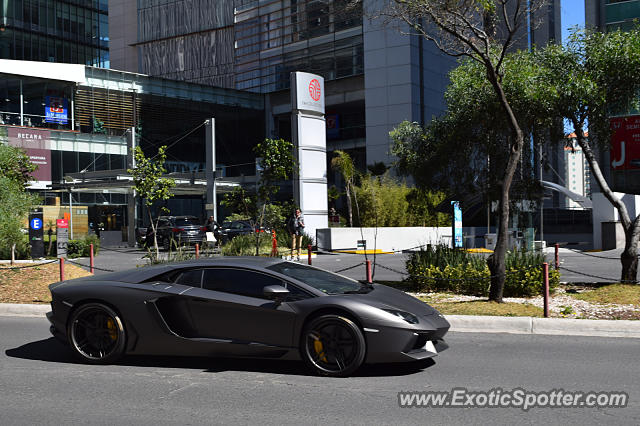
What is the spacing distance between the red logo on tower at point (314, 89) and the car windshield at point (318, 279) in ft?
82.3

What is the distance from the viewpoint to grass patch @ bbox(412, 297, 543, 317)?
33.4 ft

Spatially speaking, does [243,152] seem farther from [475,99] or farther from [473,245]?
[475,99]

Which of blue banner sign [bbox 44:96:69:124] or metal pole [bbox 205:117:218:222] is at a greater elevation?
blue banner sign [bbox 44:96:69:124]

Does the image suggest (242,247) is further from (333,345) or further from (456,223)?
(333,345)

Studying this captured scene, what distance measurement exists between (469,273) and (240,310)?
24.7 feet

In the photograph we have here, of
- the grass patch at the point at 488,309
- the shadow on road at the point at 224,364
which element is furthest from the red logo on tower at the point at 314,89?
the shadow on road at the point at 224,364

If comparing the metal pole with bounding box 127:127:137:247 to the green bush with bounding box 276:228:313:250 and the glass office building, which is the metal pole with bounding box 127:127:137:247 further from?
the glass office building

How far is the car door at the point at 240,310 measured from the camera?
668 cm

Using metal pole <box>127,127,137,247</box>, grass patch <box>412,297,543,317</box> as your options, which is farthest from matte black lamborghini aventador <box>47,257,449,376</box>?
metal pole <box>127,127,137,247</box>

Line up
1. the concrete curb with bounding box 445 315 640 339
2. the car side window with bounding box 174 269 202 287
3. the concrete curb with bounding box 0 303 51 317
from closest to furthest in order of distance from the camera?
the car side window with bounding box 174 269 202 287
the concrete curb with bounding box 445 315 640 339
the concrete curb with bounding box 0 303 51 317

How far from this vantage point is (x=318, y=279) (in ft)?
23.7

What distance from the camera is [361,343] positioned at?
6402 millimetres

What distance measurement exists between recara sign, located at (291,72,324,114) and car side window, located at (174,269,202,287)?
24333 millimetres

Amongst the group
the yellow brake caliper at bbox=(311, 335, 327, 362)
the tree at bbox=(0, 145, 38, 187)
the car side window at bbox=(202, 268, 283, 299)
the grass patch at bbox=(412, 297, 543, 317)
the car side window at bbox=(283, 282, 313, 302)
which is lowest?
the grass patch at bbox=(412, 297, 543, 317)
